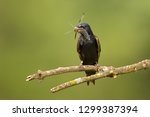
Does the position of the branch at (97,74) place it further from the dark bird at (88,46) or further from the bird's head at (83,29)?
the dark bird at (88,46)

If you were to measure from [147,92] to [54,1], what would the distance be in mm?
3274

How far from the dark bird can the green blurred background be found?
4.42m

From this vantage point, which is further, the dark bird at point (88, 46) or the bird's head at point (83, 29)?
the dark bird at point (88, 46)

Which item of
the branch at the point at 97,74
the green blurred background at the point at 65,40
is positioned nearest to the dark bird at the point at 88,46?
the branch at the point at 97,74

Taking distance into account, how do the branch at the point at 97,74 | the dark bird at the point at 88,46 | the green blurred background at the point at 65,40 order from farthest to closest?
the green blurred background at the point at 65,40, the dark bird at the point at 88,46, the branch at the point at 97,74

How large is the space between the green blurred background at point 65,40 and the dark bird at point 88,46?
14.5 ft

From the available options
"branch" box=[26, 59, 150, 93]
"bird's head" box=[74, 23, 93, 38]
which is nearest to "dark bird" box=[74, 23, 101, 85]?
"bird's head" box=[74, 23, 93, 38]

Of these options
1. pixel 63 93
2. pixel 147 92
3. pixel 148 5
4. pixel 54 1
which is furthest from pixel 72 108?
pixel 54 1

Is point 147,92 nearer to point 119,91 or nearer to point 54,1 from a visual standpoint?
point 119,91

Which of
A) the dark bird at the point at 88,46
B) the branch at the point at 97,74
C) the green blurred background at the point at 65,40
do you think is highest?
the green blurred background at the point at 65,40

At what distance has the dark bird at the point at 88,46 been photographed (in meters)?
7.49

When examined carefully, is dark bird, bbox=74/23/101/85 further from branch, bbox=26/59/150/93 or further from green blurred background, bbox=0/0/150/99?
green blurred background, bbox=0/0/150/99

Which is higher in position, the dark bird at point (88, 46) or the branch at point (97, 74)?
the dark bird at point (88, 46)

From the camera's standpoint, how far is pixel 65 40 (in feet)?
43.5
